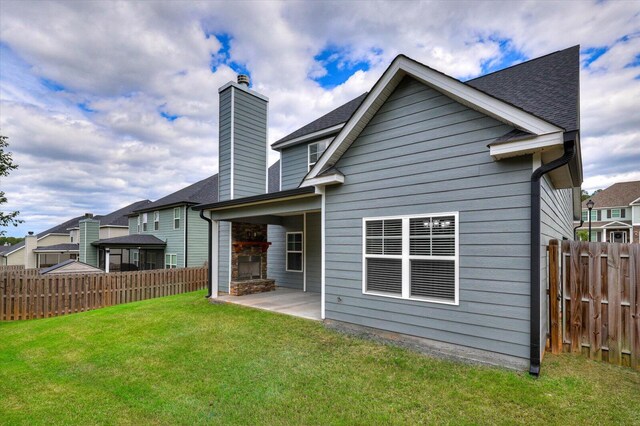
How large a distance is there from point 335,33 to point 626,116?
25600mm

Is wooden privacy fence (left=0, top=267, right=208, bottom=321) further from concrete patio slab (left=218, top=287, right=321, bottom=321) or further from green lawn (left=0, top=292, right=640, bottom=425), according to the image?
green lawn (left=0, top=292, right=640, bottom=425)

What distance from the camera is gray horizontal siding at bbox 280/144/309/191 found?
11.2 m

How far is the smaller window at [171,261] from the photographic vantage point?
A: 18044mm

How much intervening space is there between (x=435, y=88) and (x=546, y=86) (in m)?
2.09

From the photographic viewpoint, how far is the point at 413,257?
5.09 m

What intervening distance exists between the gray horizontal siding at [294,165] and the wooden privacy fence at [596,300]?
814 cm

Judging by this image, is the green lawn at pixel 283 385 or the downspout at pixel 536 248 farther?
the downspout at pixel 536 248

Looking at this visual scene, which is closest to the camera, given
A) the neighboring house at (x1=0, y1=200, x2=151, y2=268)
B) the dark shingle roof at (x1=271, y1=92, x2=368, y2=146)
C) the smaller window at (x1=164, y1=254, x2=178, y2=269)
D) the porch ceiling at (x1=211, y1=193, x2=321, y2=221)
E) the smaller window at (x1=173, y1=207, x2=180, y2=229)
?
the porch ceiling at (x1=211, y1=193, x2=321, y2=221)

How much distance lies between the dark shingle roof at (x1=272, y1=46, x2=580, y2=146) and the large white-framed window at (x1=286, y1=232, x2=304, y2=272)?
7.47m

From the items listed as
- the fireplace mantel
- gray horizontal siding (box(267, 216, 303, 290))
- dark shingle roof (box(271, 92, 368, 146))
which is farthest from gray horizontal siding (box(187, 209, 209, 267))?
dark shingle roof (box(271, 92, 368, 146))

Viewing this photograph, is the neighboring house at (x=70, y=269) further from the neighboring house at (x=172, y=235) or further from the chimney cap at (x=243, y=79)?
the chimney cap at (x=243, y=79)

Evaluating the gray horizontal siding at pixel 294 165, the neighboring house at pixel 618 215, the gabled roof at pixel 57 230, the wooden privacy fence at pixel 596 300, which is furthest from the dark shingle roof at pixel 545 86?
the gabled roof at pixel 57 230

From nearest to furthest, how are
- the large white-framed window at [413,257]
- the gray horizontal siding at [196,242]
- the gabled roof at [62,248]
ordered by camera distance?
the large white-framed window at [413,257], the gray horizontal siding at [196,242], the gabled roof at [62,248]

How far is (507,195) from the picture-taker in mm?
4207
